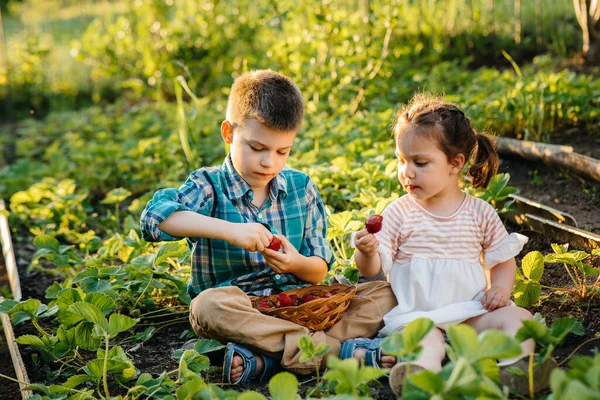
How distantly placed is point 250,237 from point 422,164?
1.87 feet

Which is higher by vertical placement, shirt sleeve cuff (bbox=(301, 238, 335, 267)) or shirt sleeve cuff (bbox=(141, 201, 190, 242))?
shirt sleeve cuff (bbox=(141, 201, 190, 242))

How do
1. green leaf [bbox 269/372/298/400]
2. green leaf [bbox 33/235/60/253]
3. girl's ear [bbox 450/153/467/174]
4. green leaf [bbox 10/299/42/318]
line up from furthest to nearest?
1. green leaf [bbox 33/235/60/253]
2. green leaf [bbox 10/299/42/318]
3. girl's ear [bbox 450/153/467/174]
4. green leaf [bbox 269/372/298/400]

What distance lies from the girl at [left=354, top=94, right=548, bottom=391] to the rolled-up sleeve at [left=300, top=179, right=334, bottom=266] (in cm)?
28

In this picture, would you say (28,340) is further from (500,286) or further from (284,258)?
(500,286)

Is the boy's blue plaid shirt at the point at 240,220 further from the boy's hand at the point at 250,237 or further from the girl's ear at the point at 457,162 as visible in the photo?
the girl's ear at the point at 457,162

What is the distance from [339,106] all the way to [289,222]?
3029 millimetres

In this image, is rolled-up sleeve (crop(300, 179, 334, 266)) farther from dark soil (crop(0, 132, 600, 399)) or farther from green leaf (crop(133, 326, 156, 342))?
green leaf (crop(133, 326, 156, 342))

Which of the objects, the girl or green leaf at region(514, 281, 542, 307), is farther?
green leaf at region(514, 281, 542, 307)

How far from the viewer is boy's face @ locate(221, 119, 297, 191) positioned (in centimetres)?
230

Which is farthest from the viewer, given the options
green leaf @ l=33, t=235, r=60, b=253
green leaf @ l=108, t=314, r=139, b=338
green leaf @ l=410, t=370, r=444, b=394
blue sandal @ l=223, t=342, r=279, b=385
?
green leaf @ l=33, t=235, r=60, b=253

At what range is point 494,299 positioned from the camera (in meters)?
2.13

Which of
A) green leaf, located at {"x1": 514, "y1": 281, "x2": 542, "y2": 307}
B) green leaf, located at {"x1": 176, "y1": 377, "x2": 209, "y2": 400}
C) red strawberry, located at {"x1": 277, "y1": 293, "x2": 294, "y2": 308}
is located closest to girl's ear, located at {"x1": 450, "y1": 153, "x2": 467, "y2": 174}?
green leaf, located at {"x1": 514, "y1": 281, "x2": 542, "y2": 307}

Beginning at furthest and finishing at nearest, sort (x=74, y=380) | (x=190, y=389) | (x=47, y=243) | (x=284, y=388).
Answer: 1. (x=47, y=243)
2. (x=74, y=380)
3. (x=190, y=389)
4. (x=284, y=388)

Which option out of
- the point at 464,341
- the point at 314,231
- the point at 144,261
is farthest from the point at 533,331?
the point at 144,261
